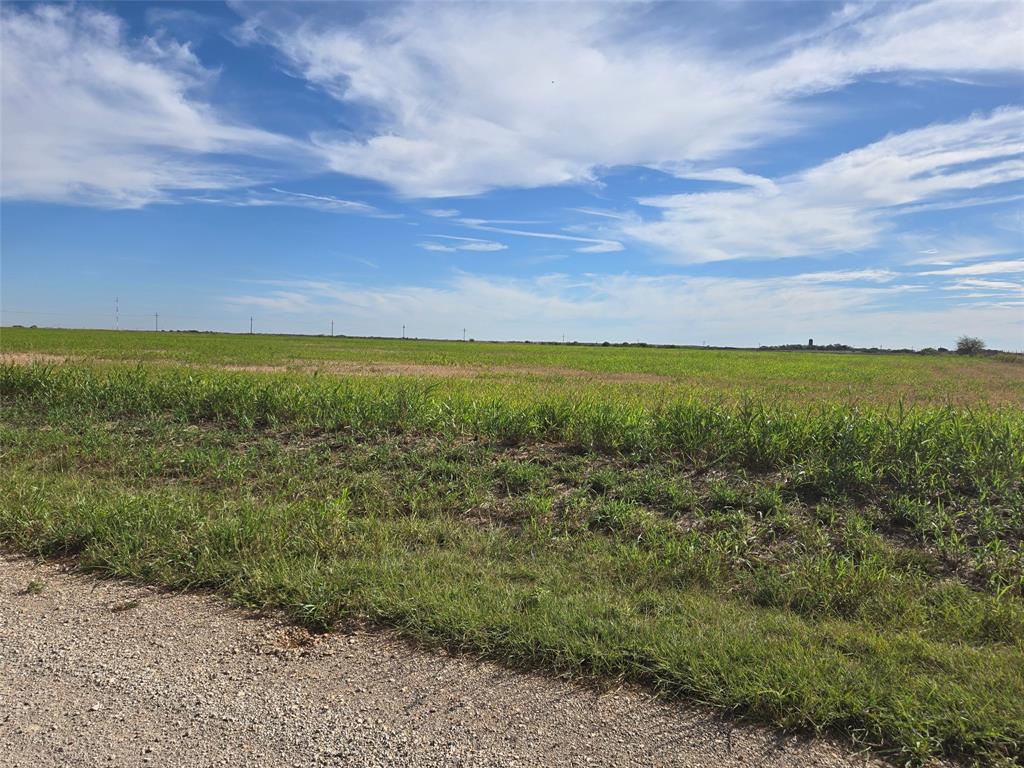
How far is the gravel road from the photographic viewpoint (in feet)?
8.30

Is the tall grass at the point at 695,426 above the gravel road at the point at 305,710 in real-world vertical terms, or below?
above

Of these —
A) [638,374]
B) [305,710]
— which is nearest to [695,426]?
[305,710]

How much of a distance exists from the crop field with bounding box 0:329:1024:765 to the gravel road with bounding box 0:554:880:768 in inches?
7.9

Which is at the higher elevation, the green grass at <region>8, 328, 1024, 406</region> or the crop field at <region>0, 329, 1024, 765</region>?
the green grass at <region>8, 328, 1024, 406</region>

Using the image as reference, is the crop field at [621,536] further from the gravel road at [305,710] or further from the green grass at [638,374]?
the green grass at [638,374]

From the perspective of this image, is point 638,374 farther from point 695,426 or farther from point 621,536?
point 621,536

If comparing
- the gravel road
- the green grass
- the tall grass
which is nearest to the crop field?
the tall grass

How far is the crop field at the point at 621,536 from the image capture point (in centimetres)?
308

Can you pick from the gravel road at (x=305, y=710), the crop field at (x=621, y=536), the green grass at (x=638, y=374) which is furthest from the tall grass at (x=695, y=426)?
the gravel road at (x=305, y=710)

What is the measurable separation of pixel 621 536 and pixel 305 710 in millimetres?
2939

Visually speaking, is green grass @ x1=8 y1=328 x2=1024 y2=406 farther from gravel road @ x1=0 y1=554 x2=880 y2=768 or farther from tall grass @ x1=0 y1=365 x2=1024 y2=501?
gravel road @ x1=0 y1=554 x2=880 y2=768

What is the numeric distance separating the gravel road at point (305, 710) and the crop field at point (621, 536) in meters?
0.20

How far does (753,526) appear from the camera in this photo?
5164mm

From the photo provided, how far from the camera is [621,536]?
202 inches
